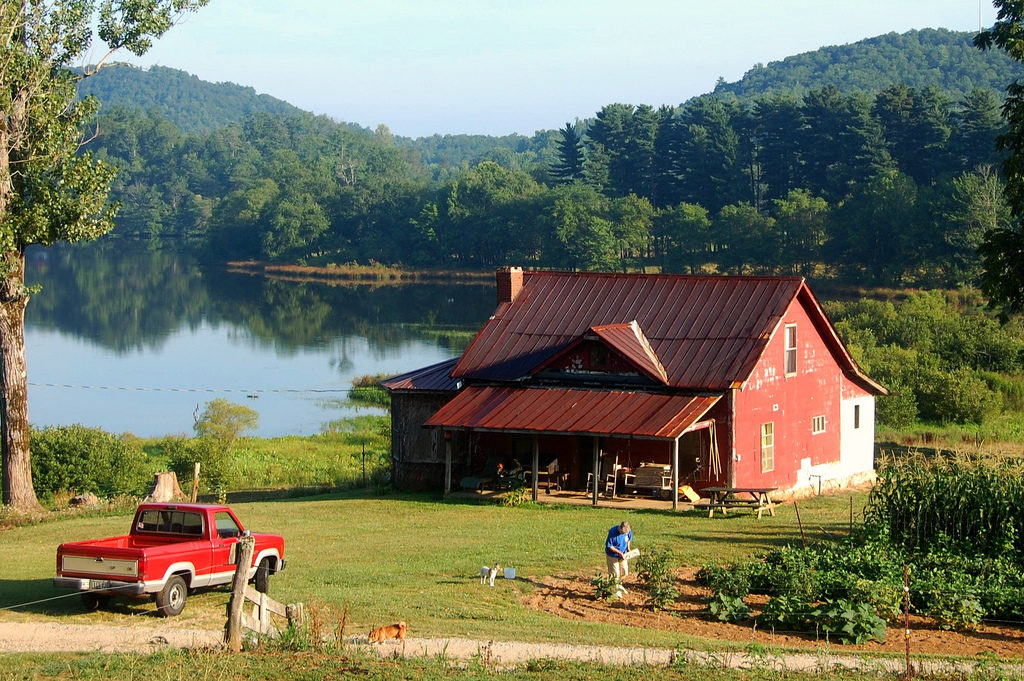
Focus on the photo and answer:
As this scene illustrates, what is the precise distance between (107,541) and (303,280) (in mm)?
121169

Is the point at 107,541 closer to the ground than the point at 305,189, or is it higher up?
closer to the ground

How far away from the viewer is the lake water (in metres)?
65.0

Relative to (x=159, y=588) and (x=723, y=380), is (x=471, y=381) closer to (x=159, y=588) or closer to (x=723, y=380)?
(x=723, y=380)

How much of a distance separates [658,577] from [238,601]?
22.7ft

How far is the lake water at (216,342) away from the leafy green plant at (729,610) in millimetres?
40695

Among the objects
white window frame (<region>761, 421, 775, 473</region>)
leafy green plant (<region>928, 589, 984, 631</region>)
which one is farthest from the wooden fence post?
white window frame (<region>761, 421, 775, 473</region>)

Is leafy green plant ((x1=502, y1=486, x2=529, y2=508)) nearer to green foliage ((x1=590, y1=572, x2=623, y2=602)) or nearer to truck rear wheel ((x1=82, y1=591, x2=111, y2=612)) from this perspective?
green foliage ((x1=590, y1=572, x2=623, y2=602))

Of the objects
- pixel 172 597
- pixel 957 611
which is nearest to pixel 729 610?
pixel 957 611

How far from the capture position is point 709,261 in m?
112

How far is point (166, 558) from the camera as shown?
58.5 ft

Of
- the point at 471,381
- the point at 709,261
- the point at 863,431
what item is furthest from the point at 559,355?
the point at 709,261

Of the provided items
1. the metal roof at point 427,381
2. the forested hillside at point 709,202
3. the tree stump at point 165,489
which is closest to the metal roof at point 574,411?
the metal roof at point 427,381

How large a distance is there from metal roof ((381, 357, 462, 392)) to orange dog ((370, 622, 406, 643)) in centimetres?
1843

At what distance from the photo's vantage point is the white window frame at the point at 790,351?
112 ft
